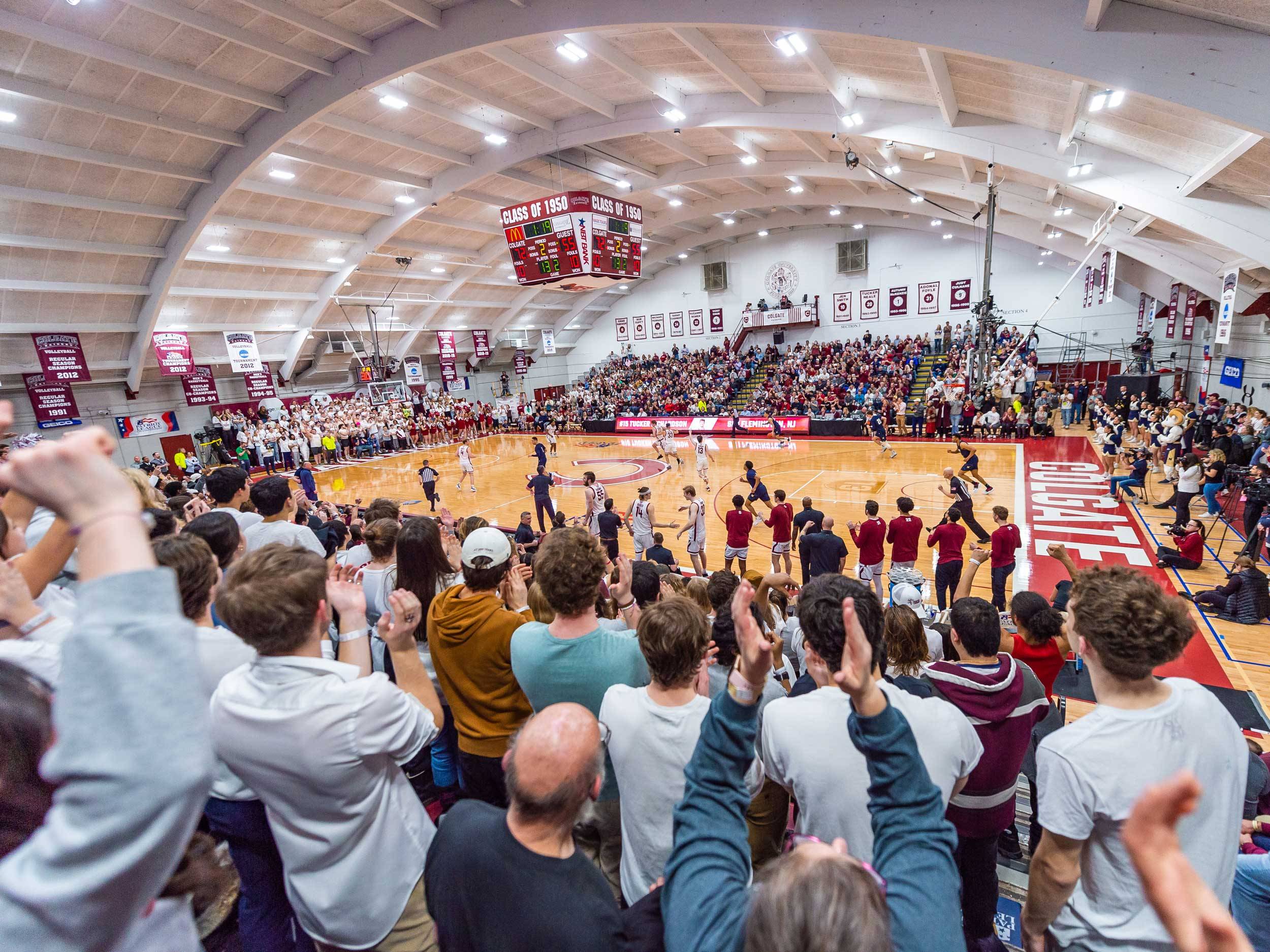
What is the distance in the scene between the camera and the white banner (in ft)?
74.2

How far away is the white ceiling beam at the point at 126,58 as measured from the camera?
9.62m

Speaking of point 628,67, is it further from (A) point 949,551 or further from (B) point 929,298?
(B) point 929,298

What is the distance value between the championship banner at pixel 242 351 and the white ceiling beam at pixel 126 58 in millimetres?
11737

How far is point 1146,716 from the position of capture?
72.6 inches

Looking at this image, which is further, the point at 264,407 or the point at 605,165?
the point at 264,407

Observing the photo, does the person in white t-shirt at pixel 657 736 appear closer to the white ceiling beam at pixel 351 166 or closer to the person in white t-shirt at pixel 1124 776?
the person in white t-shirt at pixel 1124 776

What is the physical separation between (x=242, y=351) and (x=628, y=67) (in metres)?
18.6

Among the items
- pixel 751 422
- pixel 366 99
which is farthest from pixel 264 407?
pixel 751 422

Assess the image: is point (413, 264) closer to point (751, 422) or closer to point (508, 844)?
point (751, 422)

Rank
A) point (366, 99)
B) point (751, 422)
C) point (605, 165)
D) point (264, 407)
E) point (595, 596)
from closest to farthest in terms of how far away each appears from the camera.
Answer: point (595, 596) → point (366, 99) → point (605, 165) → point (751, 422) → point (264, 407)

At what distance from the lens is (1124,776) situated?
5.88 ft

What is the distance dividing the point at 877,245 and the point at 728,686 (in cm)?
3361

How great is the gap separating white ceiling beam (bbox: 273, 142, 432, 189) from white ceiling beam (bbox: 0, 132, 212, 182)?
2.25 m

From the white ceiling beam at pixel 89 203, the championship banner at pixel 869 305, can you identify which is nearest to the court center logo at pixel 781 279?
the championship banner at pixel 869 305
